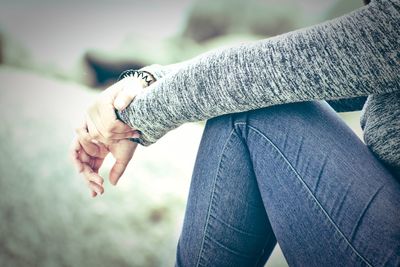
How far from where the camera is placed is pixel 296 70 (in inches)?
17.1

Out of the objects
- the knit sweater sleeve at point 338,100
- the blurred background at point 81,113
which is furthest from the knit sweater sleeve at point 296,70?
the blurred background at point 81,113

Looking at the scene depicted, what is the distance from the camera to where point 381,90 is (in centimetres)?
43

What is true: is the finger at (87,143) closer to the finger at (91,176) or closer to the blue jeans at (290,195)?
the finger at (91,176)

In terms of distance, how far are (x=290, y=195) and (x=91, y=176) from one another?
36 cm

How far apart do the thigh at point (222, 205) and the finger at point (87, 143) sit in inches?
7.9

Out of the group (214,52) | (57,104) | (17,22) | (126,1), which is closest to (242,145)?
(214,52)

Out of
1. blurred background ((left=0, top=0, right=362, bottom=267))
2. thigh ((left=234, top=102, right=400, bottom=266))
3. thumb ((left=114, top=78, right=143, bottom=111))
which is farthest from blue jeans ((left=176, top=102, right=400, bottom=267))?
blurred background ((left=0, top=0, right=362, bottom=267))

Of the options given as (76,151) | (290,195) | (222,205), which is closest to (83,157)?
(76,151)

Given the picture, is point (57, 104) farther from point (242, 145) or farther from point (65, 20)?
point (242, 145)

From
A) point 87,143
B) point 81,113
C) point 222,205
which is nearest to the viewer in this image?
point 222,205

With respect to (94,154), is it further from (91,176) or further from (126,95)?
(126,95)

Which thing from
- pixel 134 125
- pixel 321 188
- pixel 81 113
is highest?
pixel 81 113

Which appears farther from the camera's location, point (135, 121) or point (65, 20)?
point (65, 20)

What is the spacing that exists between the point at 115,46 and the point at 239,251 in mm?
876
